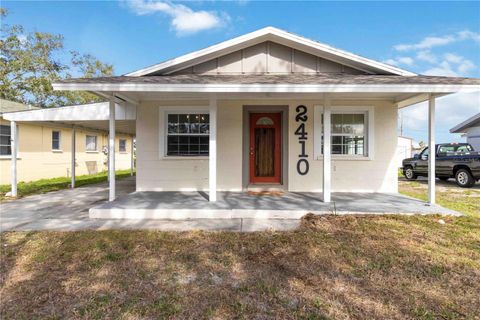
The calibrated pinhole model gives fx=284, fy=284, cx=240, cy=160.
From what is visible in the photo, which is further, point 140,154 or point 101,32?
point 101,32

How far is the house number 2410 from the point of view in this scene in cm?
820

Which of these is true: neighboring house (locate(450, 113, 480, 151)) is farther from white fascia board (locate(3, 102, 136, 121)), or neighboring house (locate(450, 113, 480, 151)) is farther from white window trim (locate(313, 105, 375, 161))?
white fascia board (locate(3, 102, 136, 121))

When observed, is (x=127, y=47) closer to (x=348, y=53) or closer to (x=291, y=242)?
(x=348, y=53)

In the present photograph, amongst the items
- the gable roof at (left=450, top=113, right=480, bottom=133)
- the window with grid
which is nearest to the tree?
the window with grid

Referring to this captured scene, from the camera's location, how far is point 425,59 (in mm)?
19000

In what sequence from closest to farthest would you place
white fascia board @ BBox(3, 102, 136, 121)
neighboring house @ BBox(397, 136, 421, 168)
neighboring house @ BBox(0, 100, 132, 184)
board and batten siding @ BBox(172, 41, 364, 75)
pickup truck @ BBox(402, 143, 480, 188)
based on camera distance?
1. board and batten siding @ BBox(172, 41, 364, 75)
2. white fascia board @ BBox(3, 102, 136, 121)
3. pickup truck @ BBox(402, 143, 480, 188)
4. neighboring house @ BBox(0, 100, 132, 184)
5. neighboring house @ BBox(397, 136, 421, 168)

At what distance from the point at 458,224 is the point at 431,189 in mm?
1413

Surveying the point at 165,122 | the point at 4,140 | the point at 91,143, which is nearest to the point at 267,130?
the point at 165,122

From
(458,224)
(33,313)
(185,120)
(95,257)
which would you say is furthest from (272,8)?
(33,313)

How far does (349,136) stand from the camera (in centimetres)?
833

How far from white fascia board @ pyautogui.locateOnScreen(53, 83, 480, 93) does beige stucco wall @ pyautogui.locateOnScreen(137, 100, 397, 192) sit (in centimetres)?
223

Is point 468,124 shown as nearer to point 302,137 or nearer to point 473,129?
point 473,129

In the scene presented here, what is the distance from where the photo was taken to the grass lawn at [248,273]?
2.70 meters

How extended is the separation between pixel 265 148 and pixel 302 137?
112cm
